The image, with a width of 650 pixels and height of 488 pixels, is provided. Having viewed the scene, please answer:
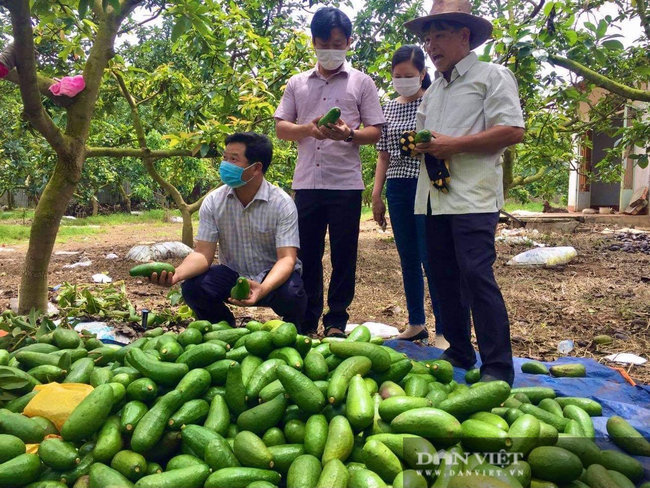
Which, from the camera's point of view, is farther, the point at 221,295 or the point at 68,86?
the point at 68,86

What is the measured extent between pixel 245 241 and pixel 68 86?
6.46ft

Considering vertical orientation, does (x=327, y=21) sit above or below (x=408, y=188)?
above

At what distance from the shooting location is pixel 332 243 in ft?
12.5

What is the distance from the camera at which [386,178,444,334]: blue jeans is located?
12.7 ft

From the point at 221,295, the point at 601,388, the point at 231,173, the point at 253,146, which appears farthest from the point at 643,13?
the point at 221,295

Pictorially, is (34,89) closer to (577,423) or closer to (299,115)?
(299,115)

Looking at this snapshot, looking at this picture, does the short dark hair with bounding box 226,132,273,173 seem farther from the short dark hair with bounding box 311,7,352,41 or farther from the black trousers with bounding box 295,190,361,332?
the short dark hair with bounding box 311,7,352,41

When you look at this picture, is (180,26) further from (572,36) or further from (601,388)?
(601,388)

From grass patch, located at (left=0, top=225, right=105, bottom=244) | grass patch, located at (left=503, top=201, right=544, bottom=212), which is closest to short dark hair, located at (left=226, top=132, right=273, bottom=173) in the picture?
grass patch, located at (left=0, top=225, right=105, bottom=244)

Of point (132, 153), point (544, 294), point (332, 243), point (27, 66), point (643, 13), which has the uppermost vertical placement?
point (643, 13)

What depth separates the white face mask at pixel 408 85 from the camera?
3.88 m

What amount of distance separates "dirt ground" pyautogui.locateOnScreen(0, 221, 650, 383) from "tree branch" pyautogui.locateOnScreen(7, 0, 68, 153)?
224cm

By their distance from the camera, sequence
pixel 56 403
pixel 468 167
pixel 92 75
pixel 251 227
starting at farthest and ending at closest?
1. pixel 92 75
2. pixel 251 227
3. pixel 468 167
4. pixel 56 403

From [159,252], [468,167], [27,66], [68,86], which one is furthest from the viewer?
[159,252]
